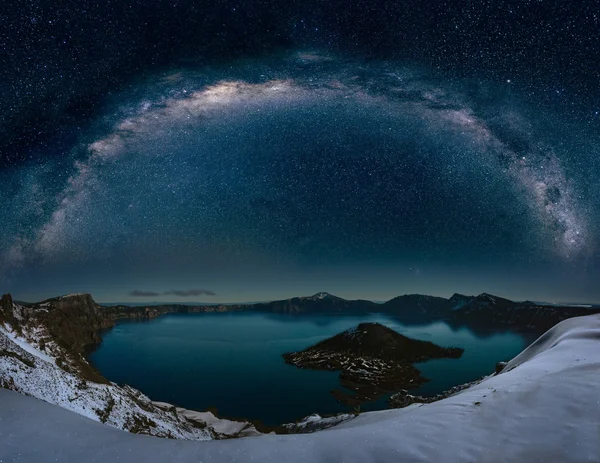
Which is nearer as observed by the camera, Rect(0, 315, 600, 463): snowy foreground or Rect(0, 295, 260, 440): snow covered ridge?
Rect(0, 315, 600, 463): snowy foreground

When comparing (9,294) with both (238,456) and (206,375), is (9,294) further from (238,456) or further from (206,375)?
(238,456)

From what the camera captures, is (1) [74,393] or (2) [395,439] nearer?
(2) [395,439]

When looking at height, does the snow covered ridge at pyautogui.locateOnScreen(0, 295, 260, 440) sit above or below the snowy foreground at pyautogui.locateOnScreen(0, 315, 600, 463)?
below

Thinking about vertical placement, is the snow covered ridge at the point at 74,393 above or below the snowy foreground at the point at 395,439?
below

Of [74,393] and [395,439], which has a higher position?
[395,439]

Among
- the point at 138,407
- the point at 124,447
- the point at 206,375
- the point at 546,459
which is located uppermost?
the point at 546,459

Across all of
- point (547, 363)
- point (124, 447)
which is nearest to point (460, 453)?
point (124, 447)

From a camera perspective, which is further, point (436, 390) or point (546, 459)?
point (436, 390)

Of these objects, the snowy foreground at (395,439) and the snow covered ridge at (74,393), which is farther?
the snow covered ridge at (74,393)
